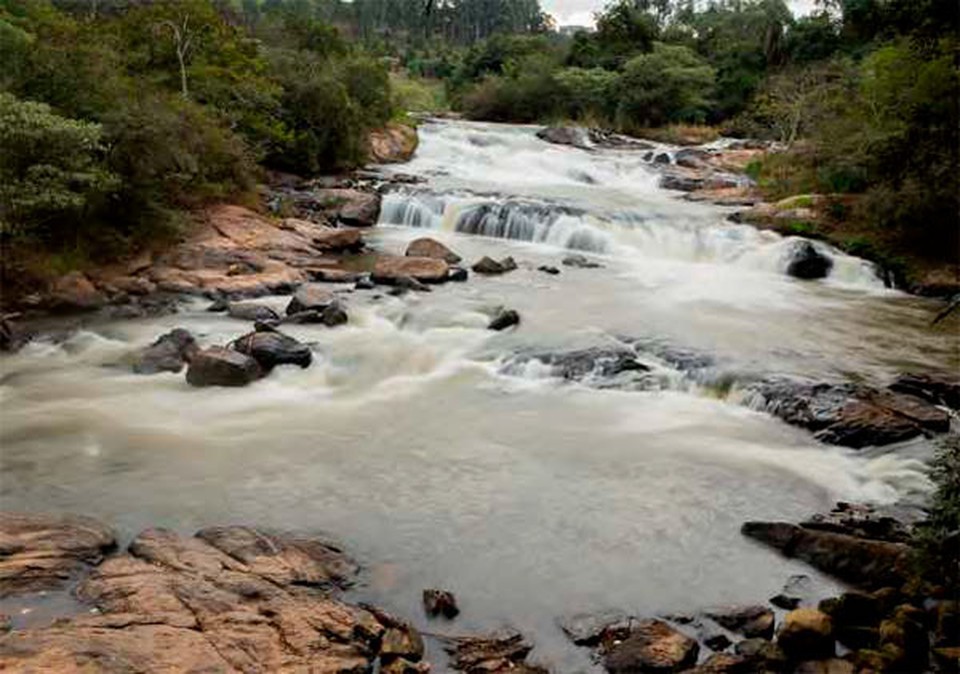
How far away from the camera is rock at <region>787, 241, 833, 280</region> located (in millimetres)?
20781

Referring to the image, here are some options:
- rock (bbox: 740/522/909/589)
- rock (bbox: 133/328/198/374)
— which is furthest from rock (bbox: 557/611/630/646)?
rock (bbox: 133/328/198/374)

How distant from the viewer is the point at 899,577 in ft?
24.7

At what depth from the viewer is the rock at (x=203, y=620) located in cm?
577

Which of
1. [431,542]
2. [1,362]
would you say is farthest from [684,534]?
[1,362]

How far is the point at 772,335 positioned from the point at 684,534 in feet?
25.4

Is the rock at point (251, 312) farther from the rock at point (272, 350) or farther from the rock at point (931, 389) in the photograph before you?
the rock at point (931, 389)

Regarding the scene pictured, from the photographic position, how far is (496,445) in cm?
1078

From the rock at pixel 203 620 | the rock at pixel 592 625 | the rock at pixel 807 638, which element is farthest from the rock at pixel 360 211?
the rock at pixel 807 638

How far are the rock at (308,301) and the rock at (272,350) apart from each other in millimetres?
2098

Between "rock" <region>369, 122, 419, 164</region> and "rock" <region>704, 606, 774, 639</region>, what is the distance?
28.5 m

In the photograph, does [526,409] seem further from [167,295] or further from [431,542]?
[167,295]

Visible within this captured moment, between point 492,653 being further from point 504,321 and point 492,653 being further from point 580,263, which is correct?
point 580,263

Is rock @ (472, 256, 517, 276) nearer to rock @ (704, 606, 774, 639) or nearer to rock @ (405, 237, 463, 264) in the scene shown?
rock @ (405, 237, 463, 264)

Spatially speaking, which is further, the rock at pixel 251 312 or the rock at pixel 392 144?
the rock at pixel 392 144
